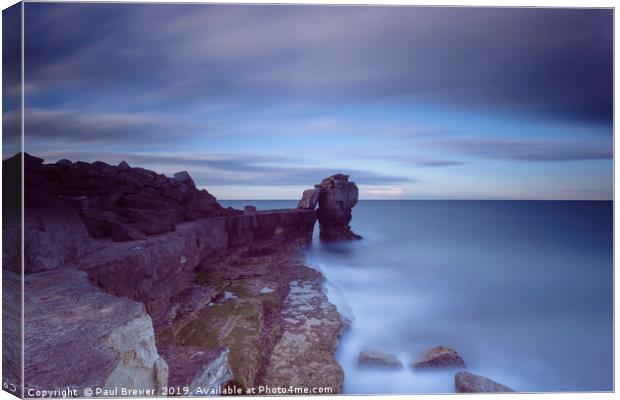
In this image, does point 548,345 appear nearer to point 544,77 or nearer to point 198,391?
point 544,77

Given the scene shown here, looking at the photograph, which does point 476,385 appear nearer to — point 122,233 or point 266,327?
point 266,327

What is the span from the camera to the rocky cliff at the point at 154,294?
9.11 ft

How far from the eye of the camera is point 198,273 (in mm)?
7590

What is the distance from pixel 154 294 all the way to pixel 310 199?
8.51 m

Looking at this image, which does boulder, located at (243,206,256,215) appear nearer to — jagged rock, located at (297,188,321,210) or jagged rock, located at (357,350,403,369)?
jagged rock, located at (297,188,321,210)

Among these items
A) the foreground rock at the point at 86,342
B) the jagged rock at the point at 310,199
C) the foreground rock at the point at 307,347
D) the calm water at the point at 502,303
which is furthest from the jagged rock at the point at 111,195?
the jagged rock at the point at 310,199

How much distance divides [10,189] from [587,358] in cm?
708

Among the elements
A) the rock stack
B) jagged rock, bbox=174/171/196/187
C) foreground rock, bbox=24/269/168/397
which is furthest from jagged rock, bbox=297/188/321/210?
foreground rock, bbox=24/269/168/397

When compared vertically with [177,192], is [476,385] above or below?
below

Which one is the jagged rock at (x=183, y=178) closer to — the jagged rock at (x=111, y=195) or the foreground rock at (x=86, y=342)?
the jagged rock at (x=111, y=195)

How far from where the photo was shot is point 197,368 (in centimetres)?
335

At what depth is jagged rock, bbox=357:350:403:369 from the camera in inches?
186

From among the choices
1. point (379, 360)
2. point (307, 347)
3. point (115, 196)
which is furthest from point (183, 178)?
point (379, 360)

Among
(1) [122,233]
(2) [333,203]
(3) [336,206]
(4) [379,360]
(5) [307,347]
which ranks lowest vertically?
(4) [379,360]
